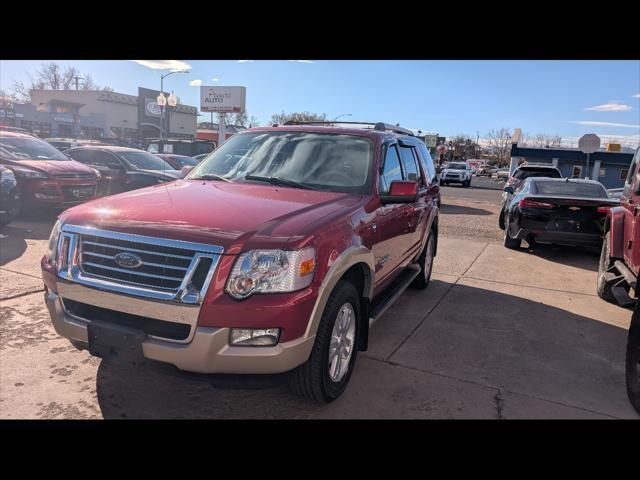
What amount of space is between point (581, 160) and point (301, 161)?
153 ft

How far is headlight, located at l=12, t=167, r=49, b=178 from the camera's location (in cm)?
896

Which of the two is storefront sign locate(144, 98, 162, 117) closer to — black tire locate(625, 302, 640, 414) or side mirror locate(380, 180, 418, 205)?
side mirror locate(380, 180, 418, 205)

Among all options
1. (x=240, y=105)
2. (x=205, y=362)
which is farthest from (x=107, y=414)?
(x=240, y=105)

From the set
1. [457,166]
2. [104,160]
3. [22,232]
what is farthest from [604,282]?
[457,166]

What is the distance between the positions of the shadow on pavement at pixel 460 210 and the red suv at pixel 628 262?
33.1ft

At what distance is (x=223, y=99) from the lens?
33.3 meters

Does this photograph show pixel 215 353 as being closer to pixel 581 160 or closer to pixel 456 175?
pixel 456 175

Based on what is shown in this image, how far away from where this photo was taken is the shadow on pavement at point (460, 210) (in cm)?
1653

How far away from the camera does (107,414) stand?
9.96 ft

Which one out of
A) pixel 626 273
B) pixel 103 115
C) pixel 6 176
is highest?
pixel 103 115

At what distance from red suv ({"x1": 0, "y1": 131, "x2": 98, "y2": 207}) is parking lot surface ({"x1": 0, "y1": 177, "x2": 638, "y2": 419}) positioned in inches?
112

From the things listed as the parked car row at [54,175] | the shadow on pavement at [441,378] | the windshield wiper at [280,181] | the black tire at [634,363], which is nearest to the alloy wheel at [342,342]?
the shadow on pavement at [441,378]

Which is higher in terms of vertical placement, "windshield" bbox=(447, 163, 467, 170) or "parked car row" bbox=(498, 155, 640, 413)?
"windshield" bbox=(447, 163, 467, 170)

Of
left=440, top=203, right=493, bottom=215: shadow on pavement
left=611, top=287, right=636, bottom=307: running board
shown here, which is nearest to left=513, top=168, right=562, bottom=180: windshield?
left=440, top=203, right=493, bottom=215: shadow on pavement
